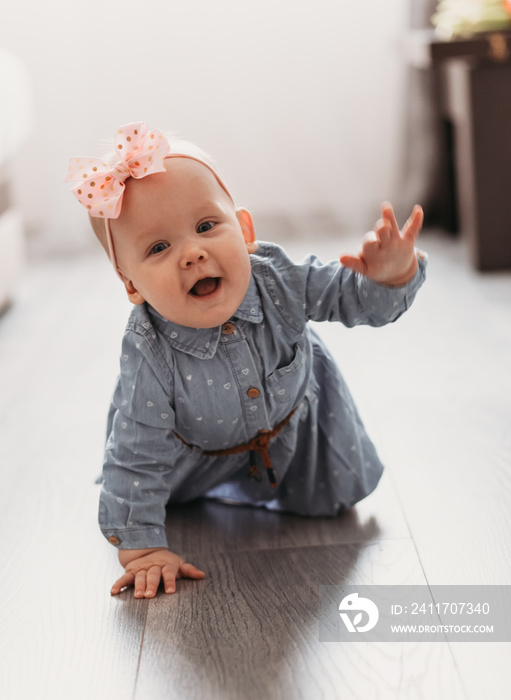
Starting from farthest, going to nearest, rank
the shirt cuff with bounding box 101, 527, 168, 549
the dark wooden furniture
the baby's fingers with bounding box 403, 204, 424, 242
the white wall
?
the white wall
the dark wooden furniture
the shirt cuff with bounding box 101, 527, 168, 549
the baby's fingers with bounding box 403, 204, 424, 242

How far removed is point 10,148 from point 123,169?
3.78ft

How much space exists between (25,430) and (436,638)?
0.78 m

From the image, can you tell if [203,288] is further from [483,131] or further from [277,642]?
[483,131]

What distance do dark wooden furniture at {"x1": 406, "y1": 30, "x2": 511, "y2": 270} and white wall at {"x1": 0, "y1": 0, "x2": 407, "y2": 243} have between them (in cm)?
46

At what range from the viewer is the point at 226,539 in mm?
1033

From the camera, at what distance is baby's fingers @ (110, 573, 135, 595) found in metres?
0.93

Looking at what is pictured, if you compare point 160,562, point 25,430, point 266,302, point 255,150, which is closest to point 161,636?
point 160,562

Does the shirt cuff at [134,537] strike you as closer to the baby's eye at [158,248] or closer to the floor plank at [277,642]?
the floor plank at [277,642]

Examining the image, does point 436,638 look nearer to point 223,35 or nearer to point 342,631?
point 342,631

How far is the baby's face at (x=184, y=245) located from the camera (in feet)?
2.91

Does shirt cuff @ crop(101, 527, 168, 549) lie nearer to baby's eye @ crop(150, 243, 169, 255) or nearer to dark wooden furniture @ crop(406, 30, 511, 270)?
baby's eye @ crop(150, 243, 169, 255)

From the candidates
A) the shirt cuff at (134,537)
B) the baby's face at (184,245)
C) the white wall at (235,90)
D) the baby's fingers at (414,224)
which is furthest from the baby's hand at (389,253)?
the white wall at (235,90)

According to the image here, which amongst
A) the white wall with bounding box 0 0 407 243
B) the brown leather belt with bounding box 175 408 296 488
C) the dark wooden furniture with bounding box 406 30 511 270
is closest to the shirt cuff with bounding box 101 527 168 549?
the brown leather belt with bounding box 175 408 296 488

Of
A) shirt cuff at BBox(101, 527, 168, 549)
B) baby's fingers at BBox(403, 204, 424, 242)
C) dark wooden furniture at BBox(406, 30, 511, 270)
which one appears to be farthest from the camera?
dark wooden furniture at BBox(406, 30, 511, 270)
